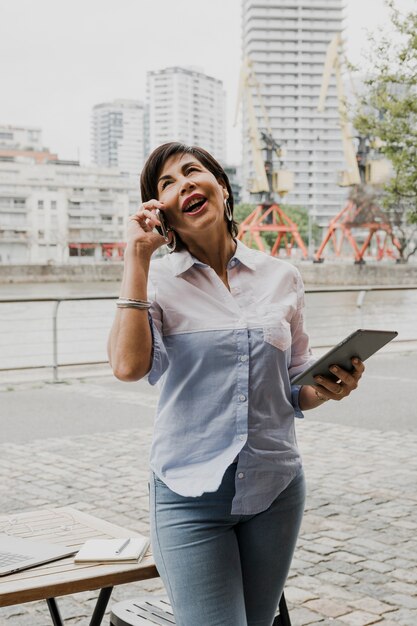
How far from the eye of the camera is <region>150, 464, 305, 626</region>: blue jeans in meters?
2.14

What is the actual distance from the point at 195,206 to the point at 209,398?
48 centimetres

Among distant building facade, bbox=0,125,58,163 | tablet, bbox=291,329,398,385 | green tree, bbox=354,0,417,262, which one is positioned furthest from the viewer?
distant building facade, bbox=0,125,58,163

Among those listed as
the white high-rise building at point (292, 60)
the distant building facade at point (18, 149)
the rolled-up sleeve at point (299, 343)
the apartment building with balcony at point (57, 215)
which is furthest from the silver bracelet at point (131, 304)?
the white high-rise building at point (292, 60)

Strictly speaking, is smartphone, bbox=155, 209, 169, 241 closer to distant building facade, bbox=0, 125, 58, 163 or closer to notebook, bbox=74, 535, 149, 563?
notebook, bbox=74, 535, 149, 563

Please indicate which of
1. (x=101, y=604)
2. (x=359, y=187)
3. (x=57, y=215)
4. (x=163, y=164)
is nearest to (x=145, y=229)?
(x=163, y=164)

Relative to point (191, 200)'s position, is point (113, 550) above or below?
below

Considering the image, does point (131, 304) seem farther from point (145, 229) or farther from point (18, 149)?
point (18, 149)

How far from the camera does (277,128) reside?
189625 millimetres

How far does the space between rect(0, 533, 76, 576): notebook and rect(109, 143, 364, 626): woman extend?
0.37 metres

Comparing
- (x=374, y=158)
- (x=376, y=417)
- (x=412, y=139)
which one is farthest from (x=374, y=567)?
(x=374, y=158)

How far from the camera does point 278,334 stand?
2367 mm

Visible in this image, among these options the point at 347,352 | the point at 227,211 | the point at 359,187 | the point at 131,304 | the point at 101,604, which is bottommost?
the point at 101,604

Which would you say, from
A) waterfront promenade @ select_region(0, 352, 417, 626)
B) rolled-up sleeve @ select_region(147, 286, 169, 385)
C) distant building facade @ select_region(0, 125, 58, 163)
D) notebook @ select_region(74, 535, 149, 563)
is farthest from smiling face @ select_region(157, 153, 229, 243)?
distant building facade @ select_region(0, 125, 58, 163)

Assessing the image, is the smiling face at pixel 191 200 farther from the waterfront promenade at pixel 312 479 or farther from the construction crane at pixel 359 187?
the construction crane at pixel 359 187
